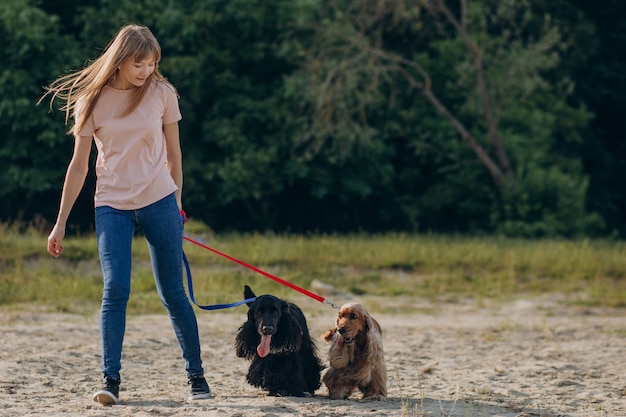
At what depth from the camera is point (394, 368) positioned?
9.52m

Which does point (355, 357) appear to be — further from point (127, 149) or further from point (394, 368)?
point (394, 368)

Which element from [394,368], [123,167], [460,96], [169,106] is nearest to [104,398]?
[123,167]

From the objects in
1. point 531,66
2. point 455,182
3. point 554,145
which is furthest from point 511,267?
point 554,145

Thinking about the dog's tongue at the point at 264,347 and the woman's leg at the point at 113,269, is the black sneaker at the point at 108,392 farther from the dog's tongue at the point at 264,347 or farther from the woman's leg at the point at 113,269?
the dog's tongue at the point at 264,347

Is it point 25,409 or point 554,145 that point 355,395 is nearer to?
point 25,409

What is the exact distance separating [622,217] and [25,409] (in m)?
30.0

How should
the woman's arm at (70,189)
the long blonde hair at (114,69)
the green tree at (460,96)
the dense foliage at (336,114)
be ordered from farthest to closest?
the green tree at (460,96), the dense foliage at (336,114), the woman's arm at (70,189), the long blonde hair at (114,69)

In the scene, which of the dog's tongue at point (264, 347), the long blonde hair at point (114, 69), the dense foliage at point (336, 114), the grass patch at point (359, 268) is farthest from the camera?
the dense foliage at point (336, 114)

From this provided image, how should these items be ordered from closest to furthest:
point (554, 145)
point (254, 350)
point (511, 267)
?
point (254, 350)
point (511, 267)
point (554, 145)

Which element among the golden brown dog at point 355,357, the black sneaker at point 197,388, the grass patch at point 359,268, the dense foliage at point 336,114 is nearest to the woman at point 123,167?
the black sneaker at point 197,388

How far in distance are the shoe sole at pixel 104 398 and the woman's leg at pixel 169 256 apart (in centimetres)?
53

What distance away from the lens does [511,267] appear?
18938mm

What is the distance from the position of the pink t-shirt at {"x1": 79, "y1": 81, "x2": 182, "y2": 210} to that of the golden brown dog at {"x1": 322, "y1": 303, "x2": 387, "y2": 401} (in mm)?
1422

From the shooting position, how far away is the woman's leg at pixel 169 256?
21.0ft
